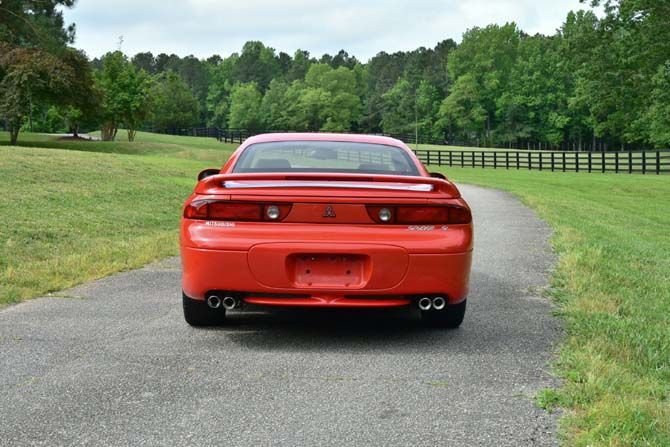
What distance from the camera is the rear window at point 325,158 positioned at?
5.55 m

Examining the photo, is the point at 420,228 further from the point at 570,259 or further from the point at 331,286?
the point at 570,259

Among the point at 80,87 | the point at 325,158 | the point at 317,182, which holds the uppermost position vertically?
the point at 80,87

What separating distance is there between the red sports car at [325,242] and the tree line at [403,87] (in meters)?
21.5

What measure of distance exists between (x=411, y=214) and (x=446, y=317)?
896mm

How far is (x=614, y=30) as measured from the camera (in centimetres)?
2806

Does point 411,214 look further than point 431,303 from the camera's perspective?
No

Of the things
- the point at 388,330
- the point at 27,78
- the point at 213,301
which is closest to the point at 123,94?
the point at 27,78

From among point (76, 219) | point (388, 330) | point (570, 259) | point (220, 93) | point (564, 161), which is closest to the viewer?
point (388, 330)

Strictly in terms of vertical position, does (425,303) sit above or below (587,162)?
above

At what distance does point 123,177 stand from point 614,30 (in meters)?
18.5

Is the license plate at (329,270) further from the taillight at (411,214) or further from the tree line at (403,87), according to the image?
the tree line at (403,87)

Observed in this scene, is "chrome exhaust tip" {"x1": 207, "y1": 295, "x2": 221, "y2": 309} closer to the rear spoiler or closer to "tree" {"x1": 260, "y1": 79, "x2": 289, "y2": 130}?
the rear spoiler

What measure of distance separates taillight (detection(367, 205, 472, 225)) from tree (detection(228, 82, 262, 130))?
11078 cm

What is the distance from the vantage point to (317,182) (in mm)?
4715
